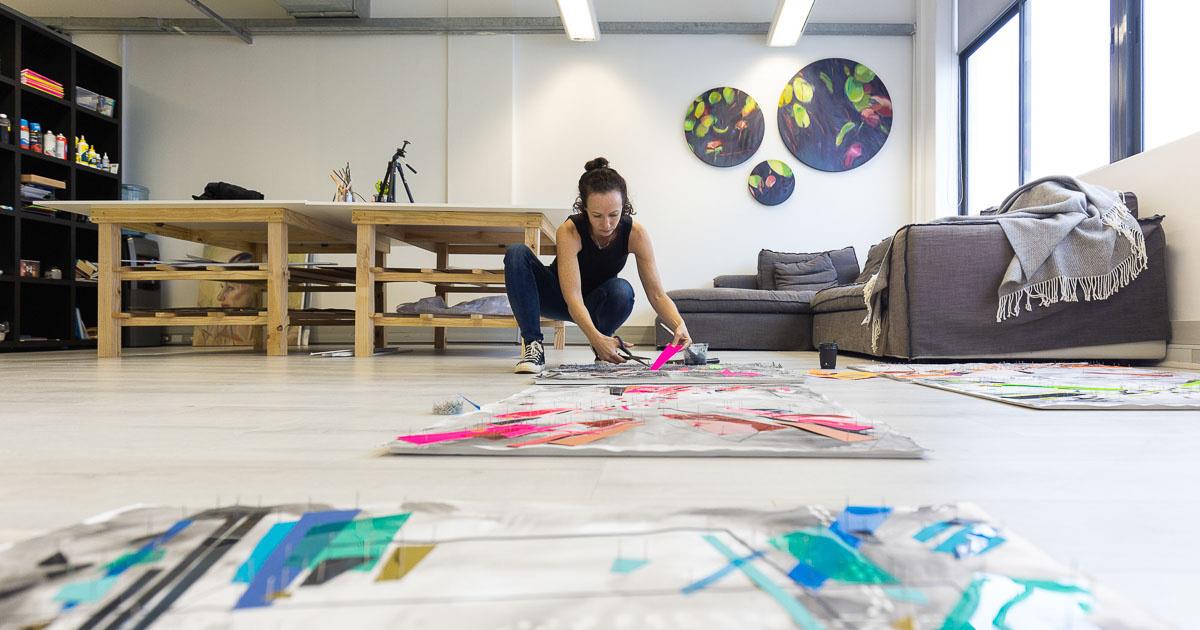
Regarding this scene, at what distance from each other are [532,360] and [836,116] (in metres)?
4.23

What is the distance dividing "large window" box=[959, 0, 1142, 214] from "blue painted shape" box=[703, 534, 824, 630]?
11.7 ft

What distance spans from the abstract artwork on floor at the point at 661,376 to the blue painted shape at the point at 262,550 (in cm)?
127

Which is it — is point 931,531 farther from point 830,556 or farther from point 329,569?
point 329,569

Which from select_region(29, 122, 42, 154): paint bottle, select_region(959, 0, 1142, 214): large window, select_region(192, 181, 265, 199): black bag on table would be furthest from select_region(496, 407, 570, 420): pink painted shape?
select_region(29, 122, 42, 154): paint bottle

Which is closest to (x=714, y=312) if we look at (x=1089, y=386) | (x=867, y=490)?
(x=1089, y=386)

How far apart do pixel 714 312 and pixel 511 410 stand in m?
3.51

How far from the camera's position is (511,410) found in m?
1.28

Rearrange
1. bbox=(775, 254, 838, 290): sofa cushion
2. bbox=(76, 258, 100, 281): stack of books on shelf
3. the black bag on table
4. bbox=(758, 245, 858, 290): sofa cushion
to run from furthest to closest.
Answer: bbox=(758, 245, 858, 290): sofa cushion
bbox=(775, 254, 838, 290): sofa cushion
bbox=(76, 258, 100, 281): stack of books on shelf
the black bag on table

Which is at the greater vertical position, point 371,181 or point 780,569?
point 371,181

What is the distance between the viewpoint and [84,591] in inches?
16.3

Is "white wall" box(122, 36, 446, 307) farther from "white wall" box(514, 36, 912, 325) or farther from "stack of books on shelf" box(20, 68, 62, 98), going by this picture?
"stack of books on shelf" box(20, 68, 62, 98)

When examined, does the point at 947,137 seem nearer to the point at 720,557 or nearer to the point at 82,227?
the point at 720,557

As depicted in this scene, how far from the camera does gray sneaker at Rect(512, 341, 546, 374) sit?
2.31 m

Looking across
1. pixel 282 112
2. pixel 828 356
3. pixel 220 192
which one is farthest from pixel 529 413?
pixel 282 112
